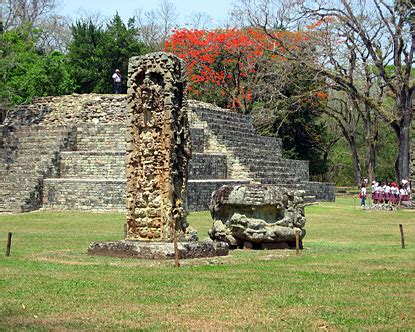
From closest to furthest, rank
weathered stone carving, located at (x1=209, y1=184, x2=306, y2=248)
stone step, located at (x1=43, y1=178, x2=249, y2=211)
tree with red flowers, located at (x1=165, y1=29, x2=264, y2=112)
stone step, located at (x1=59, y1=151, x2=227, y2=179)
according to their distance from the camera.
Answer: weathered stone carving, located at (x1=209, y1=184, x2=306, y2=248)
stone step, located at (x1=43, y1=178, x2=249, y2=211)
stone step, located at (x1=59, y1=151, x2=227, y2=179)
tree with red flowers, located at (x1=165, y1=29, x2=264, y2=112)

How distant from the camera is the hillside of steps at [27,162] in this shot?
26453 mm

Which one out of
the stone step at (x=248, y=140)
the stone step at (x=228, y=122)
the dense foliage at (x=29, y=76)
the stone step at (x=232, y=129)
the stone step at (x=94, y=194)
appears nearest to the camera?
the stone step at (x=94, y=194)

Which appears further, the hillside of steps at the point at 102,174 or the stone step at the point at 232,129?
the stone step at the point at 232,129

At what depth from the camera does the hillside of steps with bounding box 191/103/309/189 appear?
32500mm

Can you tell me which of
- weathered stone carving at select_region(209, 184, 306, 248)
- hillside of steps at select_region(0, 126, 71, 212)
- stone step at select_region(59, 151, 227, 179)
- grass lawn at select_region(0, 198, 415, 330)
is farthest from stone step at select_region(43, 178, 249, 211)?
weathered stone carving at select_region(209, 184, 306, 248)

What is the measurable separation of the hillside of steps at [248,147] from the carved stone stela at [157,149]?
18849 mm

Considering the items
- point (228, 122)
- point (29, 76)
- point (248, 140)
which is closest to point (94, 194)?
point (228, 122)

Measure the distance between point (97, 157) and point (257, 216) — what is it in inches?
588

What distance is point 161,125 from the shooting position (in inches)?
488

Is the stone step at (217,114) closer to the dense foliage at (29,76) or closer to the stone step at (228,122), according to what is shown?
the stone step at (228,122)

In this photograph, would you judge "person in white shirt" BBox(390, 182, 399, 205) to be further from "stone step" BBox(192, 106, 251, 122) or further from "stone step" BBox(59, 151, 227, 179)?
"stone step" BBox(192, 106, 251, 122)

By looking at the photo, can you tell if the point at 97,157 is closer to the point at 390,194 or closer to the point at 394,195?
the point at 390,194

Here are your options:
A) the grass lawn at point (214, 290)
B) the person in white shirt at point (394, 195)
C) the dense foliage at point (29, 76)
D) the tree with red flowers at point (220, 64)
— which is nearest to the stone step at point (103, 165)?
the person in white shirt at point (394, 195)

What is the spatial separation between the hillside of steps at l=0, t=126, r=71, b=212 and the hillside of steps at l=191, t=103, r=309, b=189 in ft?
19.8
